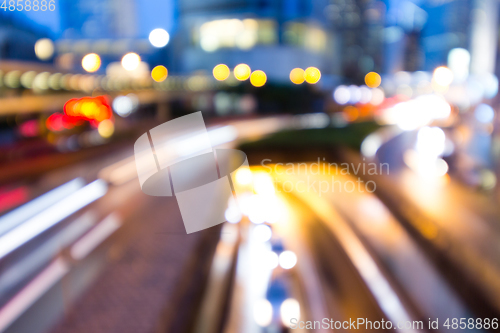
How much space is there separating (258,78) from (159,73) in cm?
1040

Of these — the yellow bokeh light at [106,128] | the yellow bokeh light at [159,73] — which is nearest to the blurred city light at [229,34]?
the yellow bokeh light at [159,73]

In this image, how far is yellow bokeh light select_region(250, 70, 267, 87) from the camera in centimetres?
3438

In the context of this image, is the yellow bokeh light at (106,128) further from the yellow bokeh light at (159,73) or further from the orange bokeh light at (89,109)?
the yellow bokeh light at (159,73)

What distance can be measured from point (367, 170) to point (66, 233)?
7.55 metres

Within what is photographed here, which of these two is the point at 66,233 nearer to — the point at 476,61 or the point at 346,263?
the point at 346,263

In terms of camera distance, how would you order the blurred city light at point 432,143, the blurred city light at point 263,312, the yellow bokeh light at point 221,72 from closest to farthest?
1. the blurred city light at point 263,312
2. the blurred city light at point 432,143
3. the yellow bokeh light at point 221,72

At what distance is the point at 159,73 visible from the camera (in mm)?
30875

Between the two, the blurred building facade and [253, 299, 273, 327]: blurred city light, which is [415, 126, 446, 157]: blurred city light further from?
the blurred building facade

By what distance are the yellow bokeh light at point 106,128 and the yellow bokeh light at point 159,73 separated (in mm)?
8924

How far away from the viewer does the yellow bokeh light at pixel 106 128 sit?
1956cm

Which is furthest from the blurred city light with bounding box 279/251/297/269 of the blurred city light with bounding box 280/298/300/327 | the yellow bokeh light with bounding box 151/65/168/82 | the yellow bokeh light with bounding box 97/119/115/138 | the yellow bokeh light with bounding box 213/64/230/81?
the yellow bokeh light with bounding box 213/64/230/81

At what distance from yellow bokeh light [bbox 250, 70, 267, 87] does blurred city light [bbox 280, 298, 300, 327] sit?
30.3 m

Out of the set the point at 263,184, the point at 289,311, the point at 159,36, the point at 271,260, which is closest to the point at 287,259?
the point at 271,260

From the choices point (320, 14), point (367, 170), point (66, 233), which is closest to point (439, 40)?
point (367, 170)
